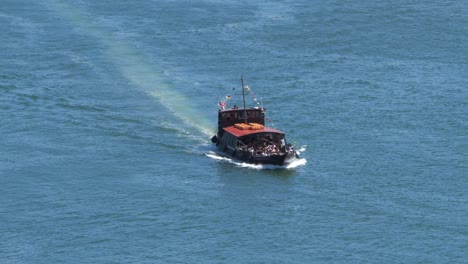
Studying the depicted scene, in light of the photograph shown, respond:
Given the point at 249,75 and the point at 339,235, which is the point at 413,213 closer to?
the point at 339,235

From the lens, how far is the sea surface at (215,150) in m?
117

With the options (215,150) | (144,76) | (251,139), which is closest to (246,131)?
(251,139)

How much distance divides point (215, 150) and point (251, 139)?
590 centimetres

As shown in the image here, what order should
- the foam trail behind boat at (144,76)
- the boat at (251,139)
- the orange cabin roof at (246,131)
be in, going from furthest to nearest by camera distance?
the foam trail behind boat at (144,76) < the orange cabin roof at (246,131) < the boat at (251,139)

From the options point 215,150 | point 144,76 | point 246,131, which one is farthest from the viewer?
point 144,76

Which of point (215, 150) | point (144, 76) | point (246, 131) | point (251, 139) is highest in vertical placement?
point (144, 76)

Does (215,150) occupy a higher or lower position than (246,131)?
lower

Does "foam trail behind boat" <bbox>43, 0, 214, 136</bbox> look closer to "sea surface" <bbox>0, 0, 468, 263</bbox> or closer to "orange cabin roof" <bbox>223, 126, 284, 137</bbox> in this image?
"sea surface" <bbox>0, 0, 468, 263</bbox>

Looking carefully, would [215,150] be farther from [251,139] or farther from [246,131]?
[251,139]

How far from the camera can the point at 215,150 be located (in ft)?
477

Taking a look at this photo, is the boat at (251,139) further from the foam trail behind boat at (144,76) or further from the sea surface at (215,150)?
the foam trail behind boat at (144,76)

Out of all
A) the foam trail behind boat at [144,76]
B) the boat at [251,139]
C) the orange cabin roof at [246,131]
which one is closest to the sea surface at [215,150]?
the foam trail behind boat at [144,76]

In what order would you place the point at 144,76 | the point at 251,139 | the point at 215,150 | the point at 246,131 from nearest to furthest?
the point at 251,139
the point at 246,131
the point at 215,150
the point at 144,76

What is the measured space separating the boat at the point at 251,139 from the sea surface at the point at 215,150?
1332 mm
